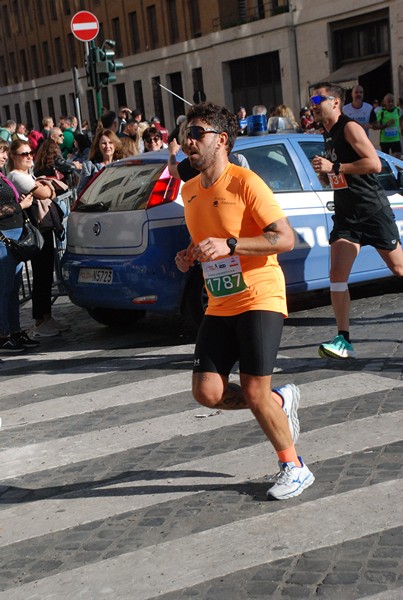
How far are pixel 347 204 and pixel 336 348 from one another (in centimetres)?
106

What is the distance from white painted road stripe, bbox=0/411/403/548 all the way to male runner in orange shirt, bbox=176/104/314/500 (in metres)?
0.44

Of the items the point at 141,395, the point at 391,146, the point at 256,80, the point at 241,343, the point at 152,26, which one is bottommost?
the point at 391,146

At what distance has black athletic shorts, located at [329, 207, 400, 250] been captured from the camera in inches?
295

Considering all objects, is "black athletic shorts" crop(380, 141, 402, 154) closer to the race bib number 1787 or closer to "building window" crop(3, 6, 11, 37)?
the race bib number 1787

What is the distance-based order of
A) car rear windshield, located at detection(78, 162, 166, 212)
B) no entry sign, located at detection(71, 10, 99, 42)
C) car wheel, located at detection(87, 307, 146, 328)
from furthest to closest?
no entry sign, located at detection(71, 10, 99, 42) < car wheel, located at detection(87, 307, 146, 328) < car rear windshield, located at detection(78, 162, 166, 212)

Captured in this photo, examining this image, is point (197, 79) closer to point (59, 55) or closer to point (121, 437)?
point (59, 55)

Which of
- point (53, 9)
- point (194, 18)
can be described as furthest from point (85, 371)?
point (53, 9)

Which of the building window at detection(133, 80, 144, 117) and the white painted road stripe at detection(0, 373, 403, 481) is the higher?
the white painted road stripe at detection(0, 373, 403, 481)

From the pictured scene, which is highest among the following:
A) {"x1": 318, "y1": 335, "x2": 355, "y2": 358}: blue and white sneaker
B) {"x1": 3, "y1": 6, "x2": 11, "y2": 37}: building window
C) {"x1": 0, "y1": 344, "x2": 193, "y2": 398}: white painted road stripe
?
{"x1": 3, "y1": 6, "x2": 11, "y2": 37}: building window

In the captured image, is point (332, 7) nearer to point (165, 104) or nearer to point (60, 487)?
point (165, 104)

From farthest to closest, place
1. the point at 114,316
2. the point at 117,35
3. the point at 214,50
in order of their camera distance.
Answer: the point at 117,35, the point at 214,50, the point at 114,316

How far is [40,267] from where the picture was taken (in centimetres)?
964

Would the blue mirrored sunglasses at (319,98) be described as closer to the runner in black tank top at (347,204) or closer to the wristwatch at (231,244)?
the runner in black tank top at (347,204)

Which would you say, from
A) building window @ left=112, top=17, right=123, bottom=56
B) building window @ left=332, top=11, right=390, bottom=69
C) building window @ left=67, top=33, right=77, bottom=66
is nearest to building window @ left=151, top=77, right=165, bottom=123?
building window @ left=112, top=17, right=123, bottom=56
